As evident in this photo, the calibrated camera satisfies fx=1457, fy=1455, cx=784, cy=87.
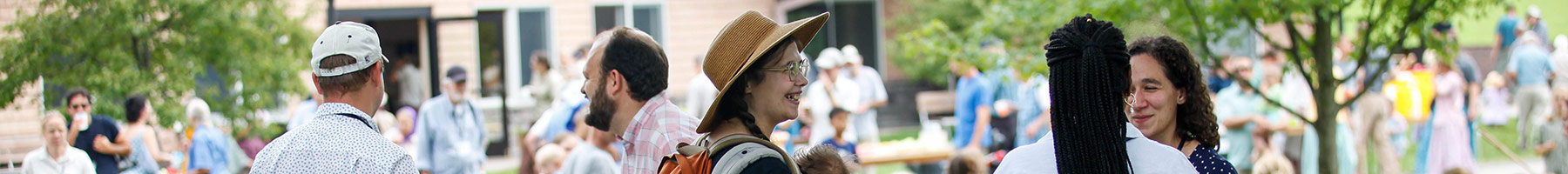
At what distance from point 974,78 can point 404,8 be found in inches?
243

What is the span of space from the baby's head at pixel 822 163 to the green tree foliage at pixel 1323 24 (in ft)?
13.2

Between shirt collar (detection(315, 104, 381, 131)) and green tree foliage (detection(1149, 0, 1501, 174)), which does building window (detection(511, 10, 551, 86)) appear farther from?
shirt collar (detection(315, 104, 381, 131))

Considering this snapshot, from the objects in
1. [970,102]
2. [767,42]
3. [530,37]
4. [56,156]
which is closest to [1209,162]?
[767,42]

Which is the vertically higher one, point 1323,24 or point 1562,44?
point 1323,24

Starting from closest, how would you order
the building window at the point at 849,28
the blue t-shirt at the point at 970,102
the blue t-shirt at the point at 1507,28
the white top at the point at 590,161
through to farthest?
1. the white top at the point at 590,161
2. the blue t-shirt at the point at 970,102
3. the blue t-shirt at the point at 1507,28
4. the building window at the point at 849,28

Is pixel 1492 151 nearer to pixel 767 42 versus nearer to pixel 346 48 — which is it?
pixel 767 42

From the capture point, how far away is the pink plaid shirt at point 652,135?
346 centimetres

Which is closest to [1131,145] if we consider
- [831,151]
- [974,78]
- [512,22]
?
[831,151]

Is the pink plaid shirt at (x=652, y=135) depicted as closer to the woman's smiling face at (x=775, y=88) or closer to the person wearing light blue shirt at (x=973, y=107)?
the woman's smiling face at (x=775, y=88)

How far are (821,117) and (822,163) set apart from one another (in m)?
9.11

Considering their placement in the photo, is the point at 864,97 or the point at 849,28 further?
the point at 849,28

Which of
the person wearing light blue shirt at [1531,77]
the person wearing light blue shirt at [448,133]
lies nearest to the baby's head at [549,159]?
the person wearing light blue shirt at [448,133]

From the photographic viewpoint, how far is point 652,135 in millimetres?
3490

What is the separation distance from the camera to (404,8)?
1453 centimetres
